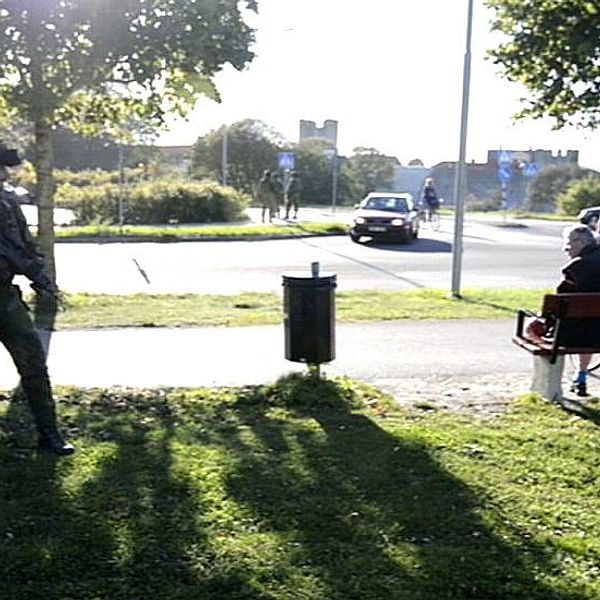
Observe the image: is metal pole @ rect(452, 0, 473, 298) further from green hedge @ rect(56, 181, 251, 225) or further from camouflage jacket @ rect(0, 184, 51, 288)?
green hedge @ rect(56, 181, 251, 225)

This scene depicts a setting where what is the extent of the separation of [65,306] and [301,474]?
7.93 metres

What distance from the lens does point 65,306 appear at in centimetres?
1245

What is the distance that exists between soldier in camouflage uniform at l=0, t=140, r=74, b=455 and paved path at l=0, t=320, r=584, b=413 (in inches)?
85.8

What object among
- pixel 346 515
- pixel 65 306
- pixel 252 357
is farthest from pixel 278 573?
pixel 65 306

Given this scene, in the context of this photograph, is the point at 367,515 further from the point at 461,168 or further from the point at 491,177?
the point at 491,177

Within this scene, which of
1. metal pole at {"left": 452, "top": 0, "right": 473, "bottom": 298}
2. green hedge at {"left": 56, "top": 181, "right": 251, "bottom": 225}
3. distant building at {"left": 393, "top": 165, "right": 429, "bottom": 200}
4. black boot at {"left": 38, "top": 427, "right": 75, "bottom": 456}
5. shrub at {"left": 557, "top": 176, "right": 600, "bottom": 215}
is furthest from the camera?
distant building at {"left": 393, "top": 165, "right": 429, "bottom": 200}

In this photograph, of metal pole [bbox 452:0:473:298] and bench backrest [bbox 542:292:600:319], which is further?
metal pole [bbox 452:0:473:298]

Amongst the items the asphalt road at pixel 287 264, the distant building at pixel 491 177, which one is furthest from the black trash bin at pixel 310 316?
the distant building at pixel 491 177

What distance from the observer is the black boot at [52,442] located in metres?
5.52

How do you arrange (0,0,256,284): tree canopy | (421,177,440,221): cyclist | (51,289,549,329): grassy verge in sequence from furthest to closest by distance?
(421,177,440,221): cyclist, (51,289,549,329): grassy verge, (0,0,256,284): tree canopy

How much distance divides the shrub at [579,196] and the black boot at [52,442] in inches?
1819

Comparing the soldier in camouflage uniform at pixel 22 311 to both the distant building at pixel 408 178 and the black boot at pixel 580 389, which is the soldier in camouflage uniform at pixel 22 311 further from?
the distant building at pixel 408 178

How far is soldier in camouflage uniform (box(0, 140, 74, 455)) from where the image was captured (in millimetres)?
5402

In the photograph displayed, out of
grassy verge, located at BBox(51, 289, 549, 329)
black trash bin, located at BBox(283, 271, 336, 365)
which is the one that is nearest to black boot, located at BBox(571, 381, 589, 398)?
Result: black trash bin, located at BBox(283, 271, 336, 365)
